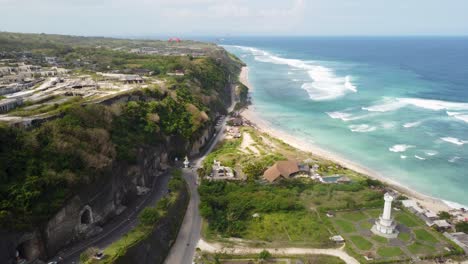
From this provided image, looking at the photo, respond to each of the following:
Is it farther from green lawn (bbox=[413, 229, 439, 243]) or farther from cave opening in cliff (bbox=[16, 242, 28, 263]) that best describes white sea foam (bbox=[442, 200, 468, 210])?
cave opening in cliff (bbox=[16, 242, 28, 263])

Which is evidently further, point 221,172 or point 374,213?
point 221,172

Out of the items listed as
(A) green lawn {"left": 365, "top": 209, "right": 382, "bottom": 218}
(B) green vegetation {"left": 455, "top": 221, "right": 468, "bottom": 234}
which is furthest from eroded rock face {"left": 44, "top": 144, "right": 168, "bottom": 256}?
(B) green vegetation {"left": 455, "top": 221, "right": 468, "bottom": 234}

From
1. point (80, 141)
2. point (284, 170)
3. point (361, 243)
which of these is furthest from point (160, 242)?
point (284, 170)

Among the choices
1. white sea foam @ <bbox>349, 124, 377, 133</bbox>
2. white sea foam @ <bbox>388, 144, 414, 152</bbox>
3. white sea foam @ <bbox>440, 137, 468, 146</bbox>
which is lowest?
white sea foam @ <bbox>388, 144, 414, 152</bbox>

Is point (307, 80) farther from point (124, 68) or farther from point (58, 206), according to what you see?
point (58, 206)

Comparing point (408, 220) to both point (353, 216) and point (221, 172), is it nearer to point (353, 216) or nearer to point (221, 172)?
point (353, 216)

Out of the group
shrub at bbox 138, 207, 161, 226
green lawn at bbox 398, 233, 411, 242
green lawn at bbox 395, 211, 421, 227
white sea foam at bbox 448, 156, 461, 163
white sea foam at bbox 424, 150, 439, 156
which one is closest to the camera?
shrub at bbox 138, 207, 161, 226

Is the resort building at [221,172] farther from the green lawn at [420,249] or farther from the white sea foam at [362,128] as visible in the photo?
the white sea foam at [362,128]
